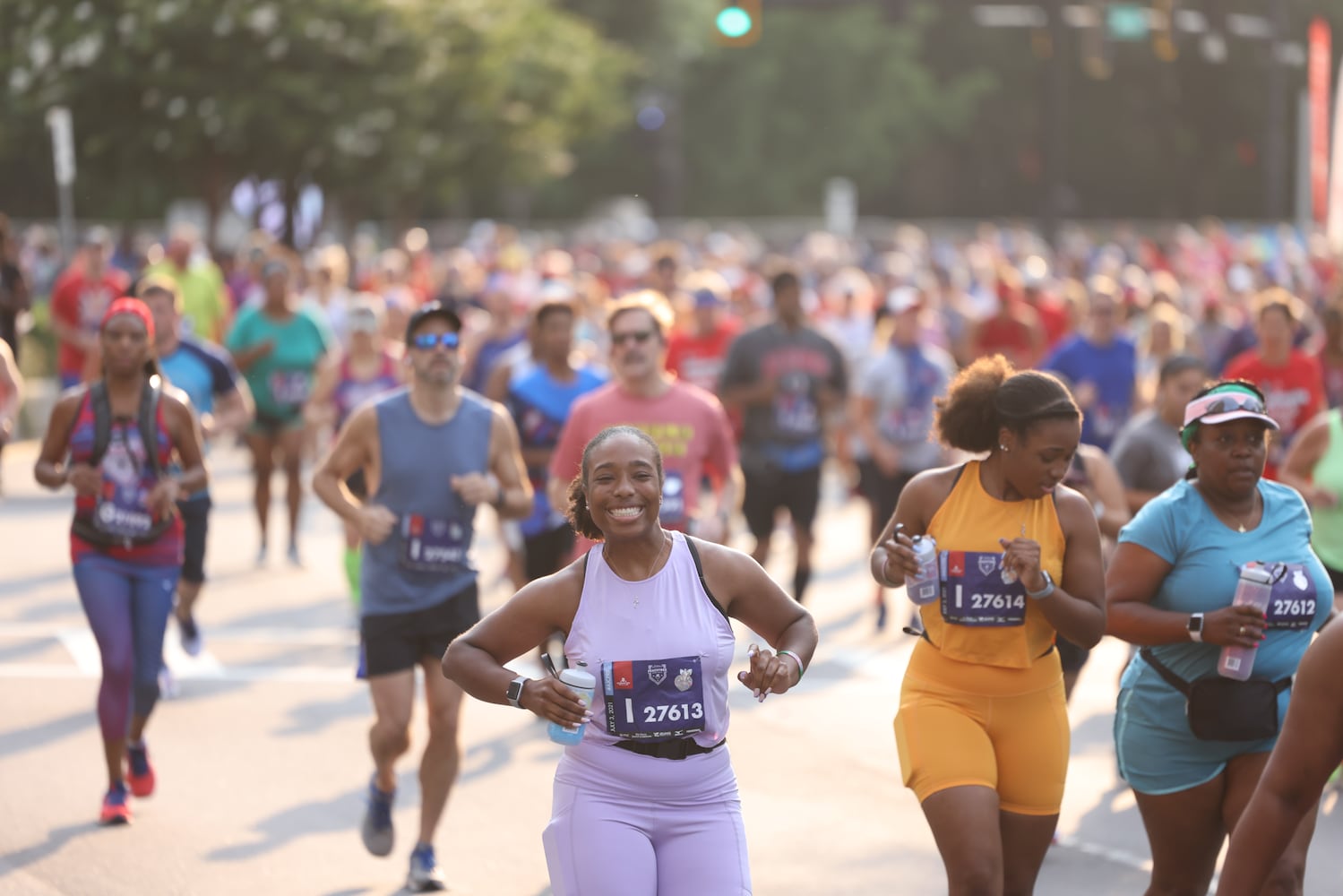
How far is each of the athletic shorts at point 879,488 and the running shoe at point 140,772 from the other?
5.23m

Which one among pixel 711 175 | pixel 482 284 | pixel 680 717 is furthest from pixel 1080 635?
pixel 711 175

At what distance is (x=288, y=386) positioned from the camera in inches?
529

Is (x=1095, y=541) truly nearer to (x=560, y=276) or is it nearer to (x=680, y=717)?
(x=680, y=717)

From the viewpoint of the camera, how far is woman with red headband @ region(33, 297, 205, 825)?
7418 mm

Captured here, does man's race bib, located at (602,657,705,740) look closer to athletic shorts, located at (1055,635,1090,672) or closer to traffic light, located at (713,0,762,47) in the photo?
athletic shorts, located at (1055,635,1090,672)

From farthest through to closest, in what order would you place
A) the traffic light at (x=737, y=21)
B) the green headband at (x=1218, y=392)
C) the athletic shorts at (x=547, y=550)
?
the traffic light at (x=737, y=21), the athletic shorts at (x=547, y=550), the green headband at (x=1218, y=392)

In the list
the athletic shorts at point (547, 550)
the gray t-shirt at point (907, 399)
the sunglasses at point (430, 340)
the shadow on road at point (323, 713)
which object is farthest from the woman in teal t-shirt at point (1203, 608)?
the gray t-shirt at point (907, 399)

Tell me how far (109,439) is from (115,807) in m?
1.40

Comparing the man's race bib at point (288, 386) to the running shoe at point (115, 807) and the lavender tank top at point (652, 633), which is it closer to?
the running shoe at point (115, 807)

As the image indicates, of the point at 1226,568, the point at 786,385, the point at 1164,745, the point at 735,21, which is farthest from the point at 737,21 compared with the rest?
the point at 1164,745

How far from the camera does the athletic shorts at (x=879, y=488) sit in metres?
11.8

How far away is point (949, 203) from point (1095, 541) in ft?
223

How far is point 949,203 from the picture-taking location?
72.2 m

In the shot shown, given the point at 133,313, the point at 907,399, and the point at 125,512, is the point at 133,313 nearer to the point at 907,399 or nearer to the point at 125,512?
the point at 125,512
